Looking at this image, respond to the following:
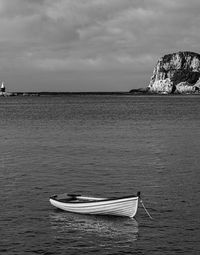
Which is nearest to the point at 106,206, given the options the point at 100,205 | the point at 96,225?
the point at 100,205

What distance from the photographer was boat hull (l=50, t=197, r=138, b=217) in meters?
25.2

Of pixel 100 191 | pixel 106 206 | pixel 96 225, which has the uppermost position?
pixel 106 206

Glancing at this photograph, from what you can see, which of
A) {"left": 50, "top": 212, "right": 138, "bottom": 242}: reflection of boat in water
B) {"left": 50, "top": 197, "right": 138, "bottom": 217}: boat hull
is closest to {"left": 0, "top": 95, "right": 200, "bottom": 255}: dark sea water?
{"left": 50, "top": 212, "right": 138, "bottom": 242}: reflection of boat in water

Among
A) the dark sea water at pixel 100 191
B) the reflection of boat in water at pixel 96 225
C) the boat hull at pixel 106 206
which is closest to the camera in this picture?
the dark sea water at pixel 100 191

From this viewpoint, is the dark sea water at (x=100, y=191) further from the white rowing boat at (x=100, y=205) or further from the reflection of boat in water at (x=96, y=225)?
the white rowing boat at (x=100, y=205)

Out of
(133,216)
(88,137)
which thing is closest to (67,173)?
(133,216)

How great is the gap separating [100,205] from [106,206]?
1.11 feet

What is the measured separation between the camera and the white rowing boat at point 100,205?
82.7 ft

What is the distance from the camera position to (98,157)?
45625 millimetres

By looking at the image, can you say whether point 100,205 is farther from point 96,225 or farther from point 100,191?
point 100,191

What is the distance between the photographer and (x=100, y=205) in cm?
2588

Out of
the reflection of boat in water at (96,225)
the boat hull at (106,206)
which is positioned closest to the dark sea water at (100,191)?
the reflection of boat in water at (96,225)

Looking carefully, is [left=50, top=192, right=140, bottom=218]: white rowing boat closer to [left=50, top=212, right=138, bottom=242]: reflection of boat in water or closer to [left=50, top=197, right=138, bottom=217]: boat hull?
[left=50, top=197, right=138, bottom=217]: boat hull

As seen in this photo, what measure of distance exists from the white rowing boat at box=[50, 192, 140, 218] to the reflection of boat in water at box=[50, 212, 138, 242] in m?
0.32
